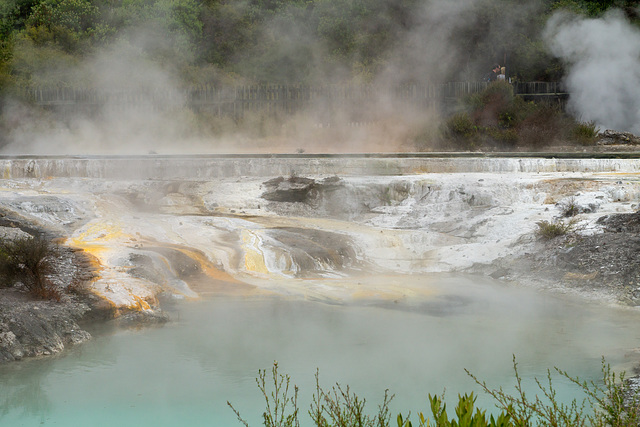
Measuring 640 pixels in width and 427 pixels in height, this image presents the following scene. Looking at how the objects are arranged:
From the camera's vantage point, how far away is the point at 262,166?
1290cm

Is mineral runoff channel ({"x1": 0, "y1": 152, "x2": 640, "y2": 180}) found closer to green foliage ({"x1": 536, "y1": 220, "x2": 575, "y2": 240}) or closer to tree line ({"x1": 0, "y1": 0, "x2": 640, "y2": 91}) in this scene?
green foliage ({"x1": 536, "y1": 220, "x2": 575, "y2": 240})

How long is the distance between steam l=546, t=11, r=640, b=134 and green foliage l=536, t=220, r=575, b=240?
938cm

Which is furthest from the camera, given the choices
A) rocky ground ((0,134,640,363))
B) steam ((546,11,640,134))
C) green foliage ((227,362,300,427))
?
steam ((546,11,640,134))

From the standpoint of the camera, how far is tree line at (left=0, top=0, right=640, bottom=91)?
2070cm

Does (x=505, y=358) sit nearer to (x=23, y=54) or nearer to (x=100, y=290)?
(x=100, y=290)

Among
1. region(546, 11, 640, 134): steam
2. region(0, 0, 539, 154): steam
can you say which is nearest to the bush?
region(0, 0, 539, 154): steam

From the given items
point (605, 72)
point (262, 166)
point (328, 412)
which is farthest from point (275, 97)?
point (328, 412)

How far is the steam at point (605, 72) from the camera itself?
17.3 m

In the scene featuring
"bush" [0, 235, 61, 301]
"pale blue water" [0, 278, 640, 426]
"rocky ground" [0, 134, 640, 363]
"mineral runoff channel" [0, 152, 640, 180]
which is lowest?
"pale blue water" [0, 278, 640, 426]

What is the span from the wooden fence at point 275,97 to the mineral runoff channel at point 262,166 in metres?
4.83

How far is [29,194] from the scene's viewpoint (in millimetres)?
11680

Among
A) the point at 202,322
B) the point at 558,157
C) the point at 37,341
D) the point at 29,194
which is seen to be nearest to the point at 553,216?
the point at 558,157

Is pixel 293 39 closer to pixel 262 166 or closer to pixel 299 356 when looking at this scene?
pixel 262 166

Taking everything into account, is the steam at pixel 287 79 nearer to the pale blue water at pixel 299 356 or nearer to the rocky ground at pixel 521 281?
the rocky ground at pixel 521 281
